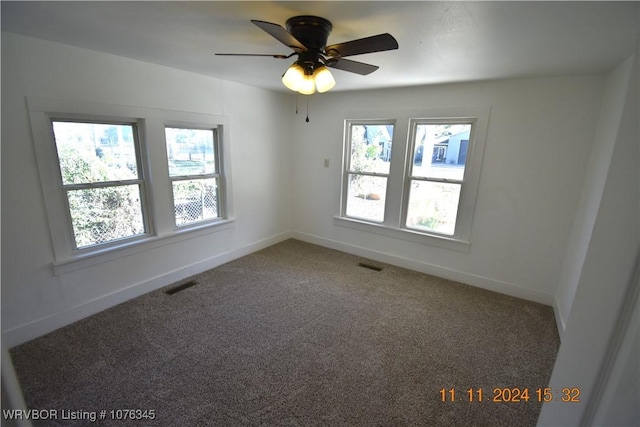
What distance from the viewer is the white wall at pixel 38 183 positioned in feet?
6.89

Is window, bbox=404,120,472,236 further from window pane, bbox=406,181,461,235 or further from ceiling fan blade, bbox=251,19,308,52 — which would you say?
ceiling fan blade, bbox=251,19,308,52

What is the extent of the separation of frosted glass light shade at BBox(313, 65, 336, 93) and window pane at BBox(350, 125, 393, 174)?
2.03m

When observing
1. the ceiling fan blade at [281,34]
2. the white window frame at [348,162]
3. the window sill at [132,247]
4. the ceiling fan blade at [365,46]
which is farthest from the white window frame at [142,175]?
the ceiling fan blade at [365,46]

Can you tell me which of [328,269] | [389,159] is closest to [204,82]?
[389,159]

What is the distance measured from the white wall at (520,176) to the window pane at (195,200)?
6.98 feet

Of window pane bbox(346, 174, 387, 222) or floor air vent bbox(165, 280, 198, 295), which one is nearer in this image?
floor air vent bbox(165, 280, 198, 295)

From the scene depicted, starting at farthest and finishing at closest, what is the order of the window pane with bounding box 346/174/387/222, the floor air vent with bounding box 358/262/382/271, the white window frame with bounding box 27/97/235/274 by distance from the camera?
the window pane with bounding box 346/174/387/222 → the floor air vent with bounding box 358/262/382/271 → the white window frame with bounding box 27/97/235/274

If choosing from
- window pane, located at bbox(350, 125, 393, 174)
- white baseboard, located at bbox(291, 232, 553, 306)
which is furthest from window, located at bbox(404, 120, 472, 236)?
white baseboard, located at bbox(291, 232, 553, 306)

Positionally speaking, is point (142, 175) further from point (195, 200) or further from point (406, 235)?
point (406, 235)

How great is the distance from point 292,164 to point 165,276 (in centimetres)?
240

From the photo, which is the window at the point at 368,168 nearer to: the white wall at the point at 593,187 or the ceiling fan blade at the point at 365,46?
the white wall at the point at 593,187

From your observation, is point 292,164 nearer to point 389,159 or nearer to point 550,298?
point 389,159

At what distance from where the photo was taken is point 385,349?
2.32m

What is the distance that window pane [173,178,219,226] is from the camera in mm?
3262
